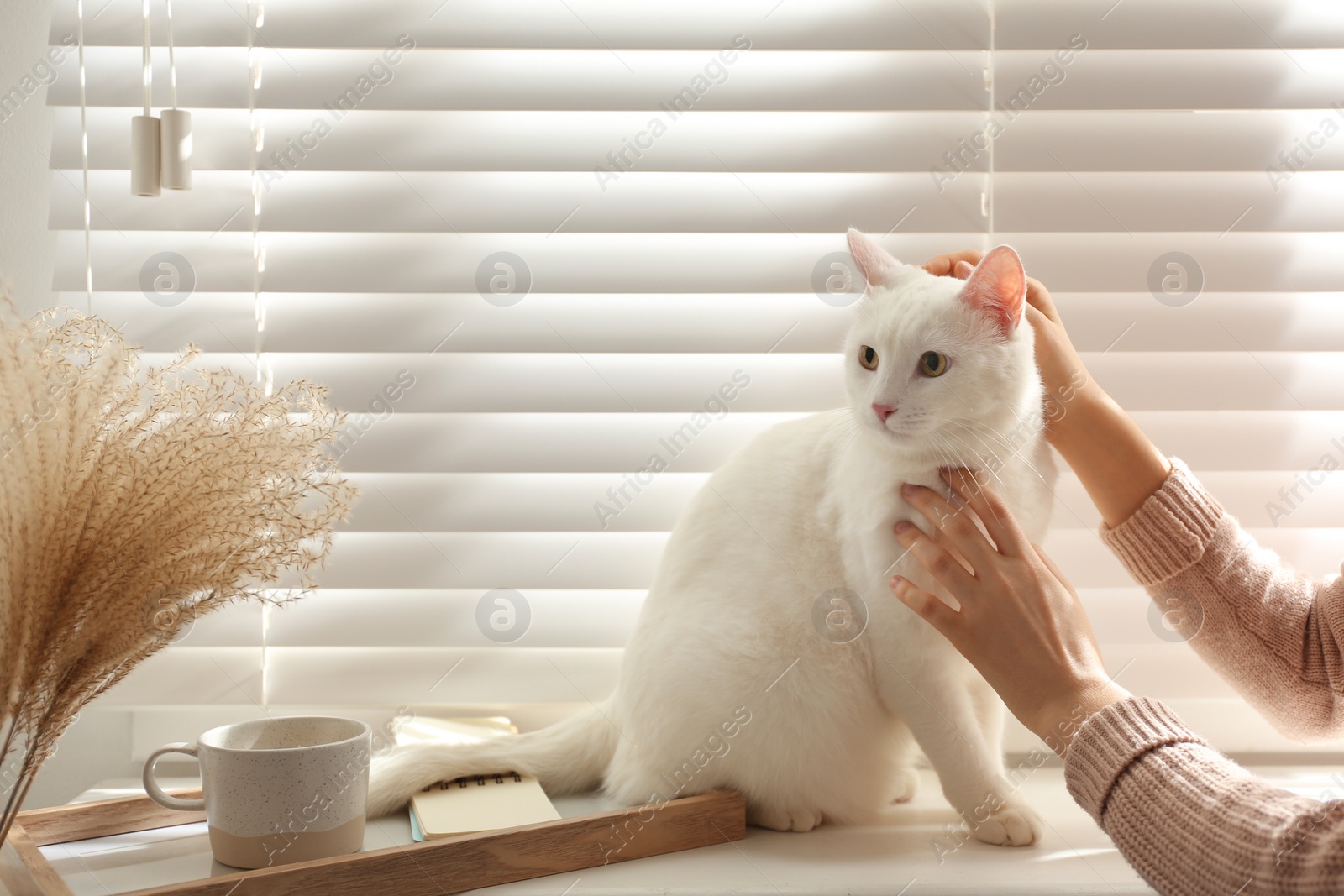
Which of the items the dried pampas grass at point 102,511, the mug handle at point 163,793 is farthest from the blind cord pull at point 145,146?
the mug handle at point 163,793

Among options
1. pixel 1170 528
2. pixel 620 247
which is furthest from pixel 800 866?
pixel 620 247

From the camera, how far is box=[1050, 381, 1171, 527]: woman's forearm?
1.14m

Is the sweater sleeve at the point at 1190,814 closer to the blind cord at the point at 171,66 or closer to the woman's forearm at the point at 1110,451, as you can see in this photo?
the woman's forearm at the point at 1110,451

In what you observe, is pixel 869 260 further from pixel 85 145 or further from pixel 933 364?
pixel 85 145

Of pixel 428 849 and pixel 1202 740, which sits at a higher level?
pixel 1202 740

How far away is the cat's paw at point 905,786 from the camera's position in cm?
117

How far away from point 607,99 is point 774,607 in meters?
0.74

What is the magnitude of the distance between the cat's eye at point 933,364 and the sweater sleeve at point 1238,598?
0.37m

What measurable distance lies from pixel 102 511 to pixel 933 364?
2.74 ft

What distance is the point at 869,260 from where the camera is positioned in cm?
108

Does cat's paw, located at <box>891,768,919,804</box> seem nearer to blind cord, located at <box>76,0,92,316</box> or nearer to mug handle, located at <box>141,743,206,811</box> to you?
mug handle, located at <box>141,743,206,811</box>

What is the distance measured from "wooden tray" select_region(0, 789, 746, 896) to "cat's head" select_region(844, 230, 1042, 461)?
0.50 m

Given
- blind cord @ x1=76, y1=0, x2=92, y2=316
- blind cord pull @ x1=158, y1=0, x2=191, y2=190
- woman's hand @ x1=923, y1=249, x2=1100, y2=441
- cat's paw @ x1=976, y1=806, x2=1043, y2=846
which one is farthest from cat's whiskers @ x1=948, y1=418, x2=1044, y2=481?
blind cord @ x1=76, y1=0, x2=92, y2=316

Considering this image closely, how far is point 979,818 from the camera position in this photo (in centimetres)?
106
